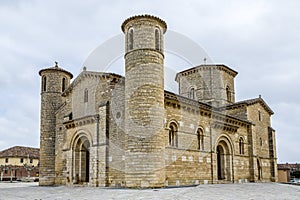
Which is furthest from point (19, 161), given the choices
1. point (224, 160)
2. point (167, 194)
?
point (167, 194)

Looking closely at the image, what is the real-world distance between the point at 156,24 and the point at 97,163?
31.9 feet

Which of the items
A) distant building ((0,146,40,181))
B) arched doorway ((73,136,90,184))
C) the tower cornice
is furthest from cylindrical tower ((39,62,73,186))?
distant building ((0,146,40,181))

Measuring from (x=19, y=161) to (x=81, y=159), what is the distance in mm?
35170

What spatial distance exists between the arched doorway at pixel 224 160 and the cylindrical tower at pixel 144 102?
345 inches

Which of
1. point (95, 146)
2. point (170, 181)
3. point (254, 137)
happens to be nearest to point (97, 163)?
point (95, 146)

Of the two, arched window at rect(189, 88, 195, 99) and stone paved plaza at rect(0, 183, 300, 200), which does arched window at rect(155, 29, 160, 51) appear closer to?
stone paved plaza at rect(0, 183, 300, 200)

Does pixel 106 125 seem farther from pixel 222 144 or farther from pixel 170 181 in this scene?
pixel 222 144

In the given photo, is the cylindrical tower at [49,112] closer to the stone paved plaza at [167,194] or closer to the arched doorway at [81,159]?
the arched doorway at [81,159]

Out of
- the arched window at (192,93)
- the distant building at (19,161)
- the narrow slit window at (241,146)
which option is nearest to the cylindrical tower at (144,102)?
the narrow slit window at (241,146)

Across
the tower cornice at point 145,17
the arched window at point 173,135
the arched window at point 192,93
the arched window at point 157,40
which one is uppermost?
the tower cornice at point 145,17

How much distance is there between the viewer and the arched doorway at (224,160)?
24.9 meters

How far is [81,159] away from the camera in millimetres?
23344

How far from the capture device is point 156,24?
Answer: 19391 millimetres

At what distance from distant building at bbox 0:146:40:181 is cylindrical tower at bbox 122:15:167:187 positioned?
3698 centimetres
